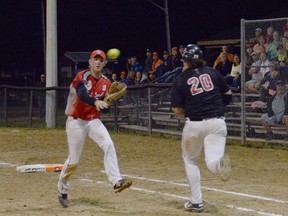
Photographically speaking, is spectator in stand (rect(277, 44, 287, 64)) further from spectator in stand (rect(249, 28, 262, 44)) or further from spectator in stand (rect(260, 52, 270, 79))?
spectator in stand (rect(249, 28, 262, 44))

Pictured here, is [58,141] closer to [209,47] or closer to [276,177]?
[276,177]

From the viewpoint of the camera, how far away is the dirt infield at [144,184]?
30.9ft

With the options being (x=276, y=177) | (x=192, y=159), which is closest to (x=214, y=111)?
(x=192, y=159)

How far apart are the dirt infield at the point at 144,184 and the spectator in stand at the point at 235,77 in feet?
5.47

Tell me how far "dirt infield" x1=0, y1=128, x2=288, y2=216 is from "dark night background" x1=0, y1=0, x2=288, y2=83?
21182 millimetres

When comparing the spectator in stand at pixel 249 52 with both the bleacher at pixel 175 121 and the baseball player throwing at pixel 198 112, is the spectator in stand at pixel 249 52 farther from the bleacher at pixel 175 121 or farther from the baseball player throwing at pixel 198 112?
the baseball player throwing at pixel 198 112

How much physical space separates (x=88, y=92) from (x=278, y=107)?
7.25 metres

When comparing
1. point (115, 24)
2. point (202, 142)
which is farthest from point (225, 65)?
point (115, 24)

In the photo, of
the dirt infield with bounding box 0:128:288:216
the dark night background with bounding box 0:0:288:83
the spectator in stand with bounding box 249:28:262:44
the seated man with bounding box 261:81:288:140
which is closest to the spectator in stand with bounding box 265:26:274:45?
the spectator in stand with bounding box 249:28:262:44

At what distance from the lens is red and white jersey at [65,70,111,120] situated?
976 centimetres

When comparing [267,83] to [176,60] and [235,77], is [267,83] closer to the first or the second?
[235,77]

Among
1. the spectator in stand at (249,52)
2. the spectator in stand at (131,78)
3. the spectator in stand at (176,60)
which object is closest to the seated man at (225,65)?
the spectator in stand at (249,52)

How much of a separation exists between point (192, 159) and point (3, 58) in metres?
30.0

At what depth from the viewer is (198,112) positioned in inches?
360
